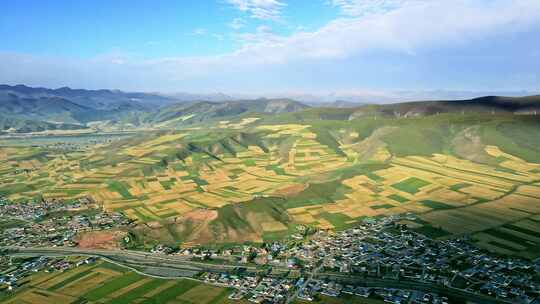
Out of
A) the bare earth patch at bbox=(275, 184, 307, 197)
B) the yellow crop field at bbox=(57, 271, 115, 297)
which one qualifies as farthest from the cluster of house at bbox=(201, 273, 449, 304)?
the bare earth patch at bbox=(275, 184, 307, 197)

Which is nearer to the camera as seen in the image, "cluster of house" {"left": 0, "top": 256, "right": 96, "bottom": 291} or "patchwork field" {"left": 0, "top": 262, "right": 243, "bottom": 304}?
"patchwork field" {"left": 0, "top": 262, "right": 243, "bottom": 304}

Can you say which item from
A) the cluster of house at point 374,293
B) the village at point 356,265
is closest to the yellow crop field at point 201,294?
the village at point 356,265

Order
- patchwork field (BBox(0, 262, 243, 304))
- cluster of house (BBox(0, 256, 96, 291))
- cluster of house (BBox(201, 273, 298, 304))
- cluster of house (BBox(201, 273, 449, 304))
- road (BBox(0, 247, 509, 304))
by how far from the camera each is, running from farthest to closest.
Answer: cluster of house (BBox(0, 256, 96, 291)) → patchwork field (BBox(0, 262, 243, 304)) → road (BBox(0, 247, 509, 304)) → cluster of house (BBox(201, 273, 298, 304)) → cluster of house (BBox(201, 273, 449, 304))

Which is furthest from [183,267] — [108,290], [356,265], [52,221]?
[52,221]

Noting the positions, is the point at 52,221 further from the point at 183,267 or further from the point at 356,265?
the point at 356,265

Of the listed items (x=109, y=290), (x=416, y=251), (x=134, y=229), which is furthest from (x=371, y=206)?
(x=109, y=290)

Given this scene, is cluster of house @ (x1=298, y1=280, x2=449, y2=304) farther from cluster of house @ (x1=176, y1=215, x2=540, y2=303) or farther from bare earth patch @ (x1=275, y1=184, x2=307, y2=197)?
bare earth patch @ (x1=275, y1=184, x2=307, y2=197)

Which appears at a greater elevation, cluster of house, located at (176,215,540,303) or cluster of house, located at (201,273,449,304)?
cluster of house, located at (176,215,540,303)
